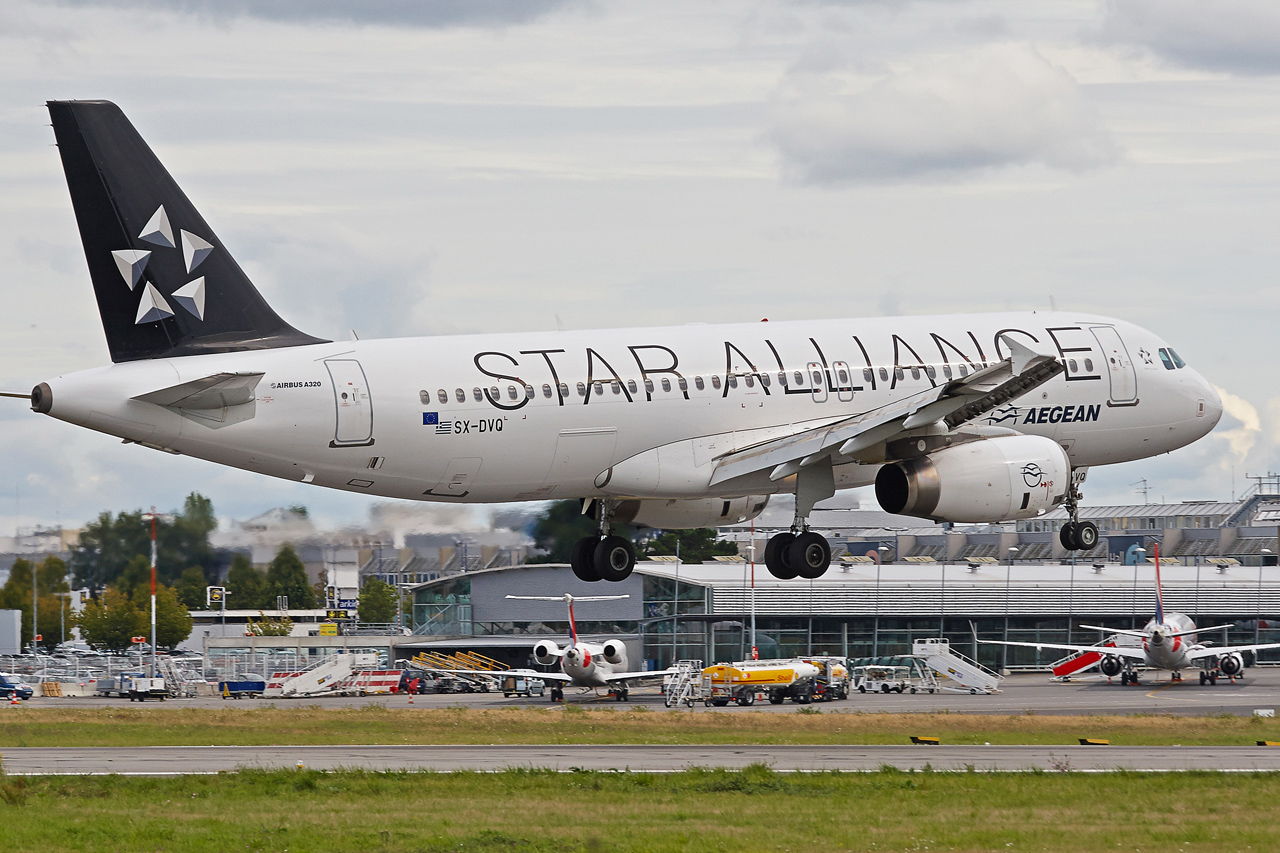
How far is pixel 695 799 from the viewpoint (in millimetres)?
29375

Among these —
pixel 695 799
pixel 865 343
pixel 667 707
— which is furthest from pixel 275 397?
pixel 667 707

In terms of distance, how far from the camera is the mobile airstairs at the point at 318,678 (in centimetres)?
9319

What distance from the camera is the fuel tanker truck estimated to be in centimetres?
8300

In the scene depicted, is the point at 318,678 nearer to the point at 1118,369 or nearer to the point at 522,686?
the point at 522,686

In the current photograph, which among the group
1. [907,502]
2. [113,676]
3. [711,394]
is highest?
[711,394]

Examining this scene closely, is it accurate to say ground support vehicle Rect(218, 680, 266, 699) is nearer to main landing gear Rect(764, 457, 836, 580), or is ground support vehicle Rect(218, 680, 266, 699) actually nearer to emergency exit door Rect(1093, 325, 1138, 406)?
main landing gear Rect(764, 457, 836, 580)

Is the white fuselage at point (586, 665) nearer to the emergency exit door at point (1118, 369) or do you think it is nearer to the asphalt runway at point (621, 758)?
the asphalt runway at point (621, 758)

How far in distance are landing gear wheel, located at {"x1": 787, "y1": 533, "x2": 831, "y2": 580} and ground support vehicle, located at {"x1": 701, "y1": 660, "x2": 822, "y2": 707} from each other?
4705 cm

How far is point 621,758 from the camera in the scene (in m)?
40.2

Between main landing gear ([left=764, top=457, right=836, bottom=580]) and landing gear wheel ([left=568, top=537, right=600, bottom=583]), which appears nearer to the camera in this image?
main landing gear ([left=764, top=457, right=836, bottom=580])

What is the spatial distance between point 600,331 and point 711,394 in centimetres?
274

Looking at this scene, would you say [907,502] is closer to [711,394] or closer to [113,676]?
[711,394]

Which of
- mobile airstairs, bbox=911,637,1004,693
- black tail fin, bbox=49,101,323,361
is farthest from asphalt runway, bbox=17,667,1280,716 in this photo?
black tail fin, bbox=49,101,323,361

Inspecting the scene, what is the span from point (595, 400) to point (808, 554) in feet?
20.4
